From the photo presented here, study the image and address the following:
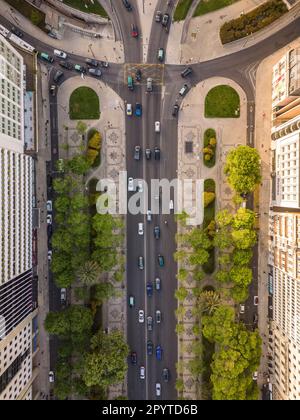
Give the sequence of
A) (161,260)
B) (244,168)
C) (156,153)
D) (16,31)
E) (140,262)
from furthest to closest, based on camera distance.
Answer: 1. (140,262)
2. (161,260)
3. (156,153)
4. (16,31)
5. (244,168)

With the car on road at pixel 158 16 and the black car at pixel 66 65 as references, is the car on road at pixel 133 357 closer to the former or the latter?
the black car at pixel 66 65

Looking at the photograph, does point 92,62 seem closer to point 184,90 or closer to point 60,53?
point 60,53

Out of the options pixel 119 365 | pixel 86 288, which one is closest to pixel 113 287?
pixel 86 288

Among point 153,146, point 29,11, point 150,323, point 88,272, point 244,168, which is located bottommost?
point 150,323

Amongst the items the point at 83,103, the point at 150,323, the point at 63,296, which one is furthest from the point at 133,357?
the point at 83,103

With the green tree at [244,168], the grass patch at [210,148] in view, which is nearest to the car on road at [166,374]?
the green tree at [244,168]
